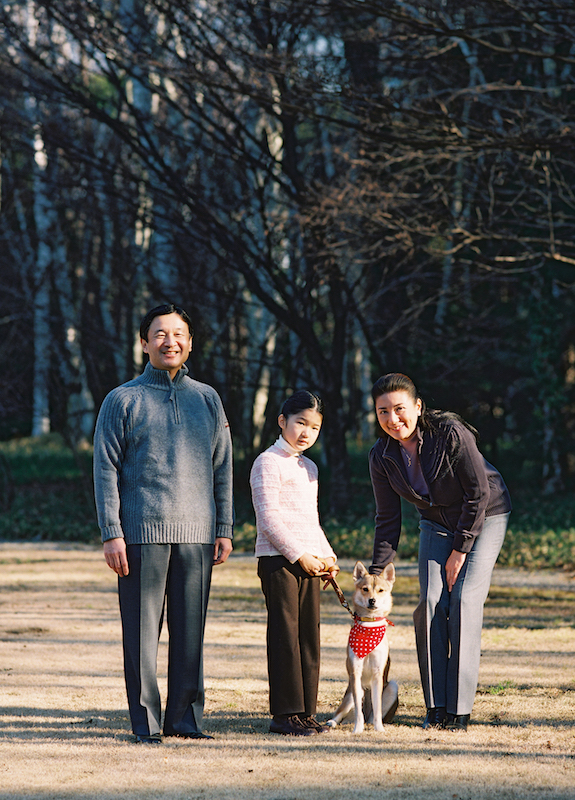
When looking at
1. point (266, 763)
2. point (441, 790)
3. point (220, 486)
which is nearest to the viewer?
point (441, 790)

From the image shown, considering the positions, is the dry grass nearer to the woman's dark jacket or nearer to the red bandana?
the red bandana

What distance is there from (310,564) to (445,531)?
0.81 meters

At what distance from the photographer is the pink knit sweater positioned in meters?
4.98

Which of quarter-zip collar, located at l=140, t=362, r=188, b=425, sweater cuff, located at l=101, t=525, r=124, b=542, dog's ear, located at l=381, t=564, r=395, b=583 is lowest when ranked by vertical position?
dog's ear, located at l=381, t=564, r=395, b=583

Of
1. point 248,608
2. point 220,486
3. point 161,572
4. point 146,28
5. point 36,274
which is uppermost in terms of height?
point 146,28

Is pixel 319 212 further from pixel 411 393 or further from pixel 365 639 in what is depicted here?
pixel 365 639

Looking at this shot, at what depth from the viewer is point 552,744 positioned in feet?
15.7

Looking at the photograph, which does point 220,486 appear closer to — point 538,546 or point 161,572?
point 161,572

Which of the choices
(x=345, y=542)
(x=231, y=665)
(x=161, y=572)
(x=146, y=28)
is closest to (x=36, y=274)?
(x=146, y=28)

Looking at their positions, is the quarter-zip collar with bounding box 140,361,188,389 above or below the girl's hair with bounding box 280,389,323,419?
above

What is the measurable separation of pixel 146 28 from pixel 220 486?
11.3m

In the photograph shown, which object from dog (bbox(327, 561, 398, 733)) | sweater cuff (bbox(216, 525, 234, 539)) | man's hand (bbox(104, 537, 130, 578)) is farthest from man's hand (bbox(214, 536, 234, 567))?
dog (bbox(327, 561, 398, 733))

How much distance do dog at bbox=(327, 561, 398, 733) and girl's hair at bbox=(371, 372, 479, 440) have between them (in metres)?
0.81

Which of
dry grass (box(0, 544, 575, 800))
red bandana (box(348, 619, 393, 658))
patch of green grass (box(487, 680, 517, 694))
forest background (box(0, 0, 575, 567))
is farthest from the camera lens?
forest background (box(0, 0, 575, 567))
